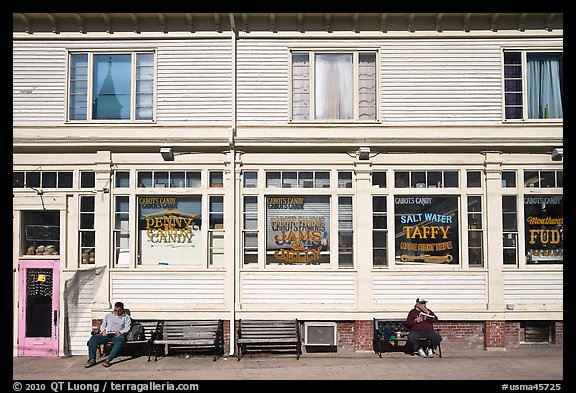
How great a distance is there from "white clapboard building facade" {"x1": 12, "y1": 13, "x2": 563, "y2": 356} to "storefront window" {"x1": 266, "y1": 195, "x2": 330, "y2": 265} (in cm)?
3

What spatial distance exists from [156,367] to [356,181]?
5.52m

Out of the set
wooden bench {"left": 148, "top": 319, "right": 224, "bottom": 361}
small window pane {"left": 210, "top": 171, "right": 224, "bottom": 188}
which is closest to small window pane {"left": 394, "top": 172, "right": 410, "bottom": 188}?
small window pane {"left": 210, "top": 171, "right": 224, "bottom": 188}

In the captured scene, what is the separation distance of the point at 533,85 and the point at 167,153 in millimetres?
8094

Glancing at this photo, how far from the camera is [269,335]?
12031 millimetres

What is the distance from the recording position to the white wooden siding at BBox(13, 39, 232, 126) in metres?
12.7

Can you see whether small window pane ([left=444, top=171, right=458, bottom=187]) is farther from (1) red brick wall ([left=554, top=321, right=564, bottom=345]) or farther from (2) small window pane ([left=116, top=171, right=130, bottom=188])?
(2) small window pane ([left=116, top=171, right=130, bottom=188])

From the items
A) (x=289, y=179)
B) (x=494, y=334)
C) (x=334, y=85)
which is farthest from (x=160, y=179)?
(x=494, y=334)

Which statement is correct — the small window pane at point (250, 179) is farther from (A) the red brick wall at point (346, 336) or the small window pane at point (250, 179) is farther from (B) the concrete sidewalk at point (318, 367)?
(B) the concrete sidewalk at point (318, 367)

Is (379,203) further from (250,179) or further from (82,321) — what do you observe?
(82,321)

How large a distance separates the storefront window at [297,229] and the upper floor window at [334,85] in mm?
1862

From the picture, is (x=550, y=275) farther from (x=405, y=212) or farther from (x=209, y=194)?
(x=209, y=194)

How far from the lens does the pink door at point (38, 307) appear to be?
12.5 m

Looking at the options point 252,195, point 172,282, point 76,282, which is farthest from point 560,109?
point 76,282
